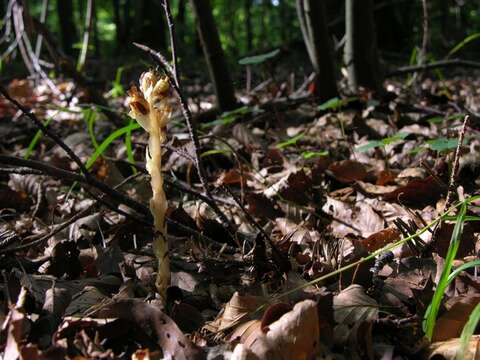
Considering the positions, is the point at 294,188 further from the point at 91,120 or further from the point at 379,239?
the point at 91,120

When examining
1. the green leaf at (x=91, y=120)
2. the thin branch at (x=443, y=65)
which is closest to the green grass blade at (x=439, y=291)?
the green leaf at (x=91, y=120)

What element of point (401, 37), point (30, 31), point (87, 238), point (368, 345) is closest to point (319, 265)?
point (368, 345)

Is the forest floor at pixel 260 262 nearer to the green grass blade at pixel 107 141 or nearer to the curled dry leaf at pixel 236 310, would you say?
the curled dry leaf at pixel 236 310

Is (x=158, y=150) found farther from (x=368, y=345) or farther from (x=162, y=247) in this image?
(x=368, y=345)

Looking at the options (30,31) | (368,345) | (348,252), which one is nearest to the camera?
(368,345)

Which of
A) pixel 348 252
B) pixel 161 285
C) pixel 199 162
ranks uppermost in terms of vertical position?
pixel 199 162

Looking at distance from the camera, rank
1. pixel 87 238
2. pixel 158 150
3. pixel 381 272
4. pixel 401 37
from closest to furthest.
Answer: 1. pixel 158 150
2. pixel 381 272
3. pixel 87 238
4. pixel 401 37

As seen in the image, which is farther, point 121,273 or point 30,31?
point 30,31
